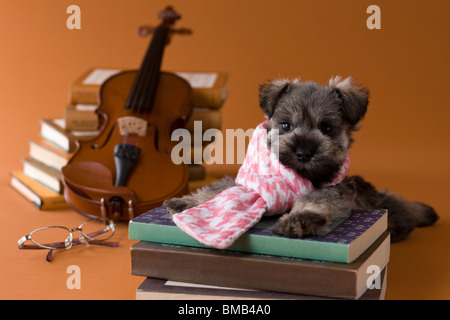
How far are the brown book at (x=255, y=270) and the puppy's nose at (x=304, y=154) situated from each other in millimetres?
368

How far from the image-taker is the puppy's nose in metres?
2.15

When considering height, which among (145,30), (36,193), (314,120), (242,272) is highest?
(145,30)

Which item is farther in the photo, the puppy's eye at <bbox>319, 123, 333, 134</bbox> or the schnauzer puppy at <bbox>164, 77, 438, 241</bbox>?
the puppy's eye at <bbox>319, 123, 333, 134</bbox>

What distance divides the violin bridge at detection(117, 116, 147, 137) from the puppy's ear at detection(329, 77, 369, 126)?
130 centimetres

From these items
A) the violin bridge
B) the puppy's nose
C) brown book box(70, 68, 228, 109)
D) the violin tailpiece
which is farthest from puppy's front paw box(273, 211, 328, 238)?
brown book box(70, 68, 228, 109)

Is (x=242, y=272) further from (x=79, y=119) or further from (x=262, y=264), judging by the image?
(x=79, y=119)

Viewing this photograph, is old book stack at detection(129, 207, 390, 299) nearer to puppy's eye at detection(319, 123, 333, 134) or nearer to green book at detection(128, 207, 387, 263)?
green book at detection(128, 207, 387, 263)

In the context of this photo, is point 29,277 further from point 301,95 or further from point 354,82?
point 354,82

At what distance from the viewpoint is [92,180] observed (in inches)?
120

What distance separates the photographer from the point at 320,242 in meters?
1.94

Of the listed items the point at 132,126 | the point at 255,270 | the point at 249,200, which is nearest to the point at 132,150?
the point at 132,126

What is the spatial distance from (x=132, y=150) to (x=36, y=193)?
2.15ft

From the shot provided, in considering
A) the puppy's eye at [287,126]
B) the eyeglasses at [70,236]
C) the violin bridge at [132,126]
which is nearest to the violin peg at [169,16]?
the violin bridge at [132,126]
